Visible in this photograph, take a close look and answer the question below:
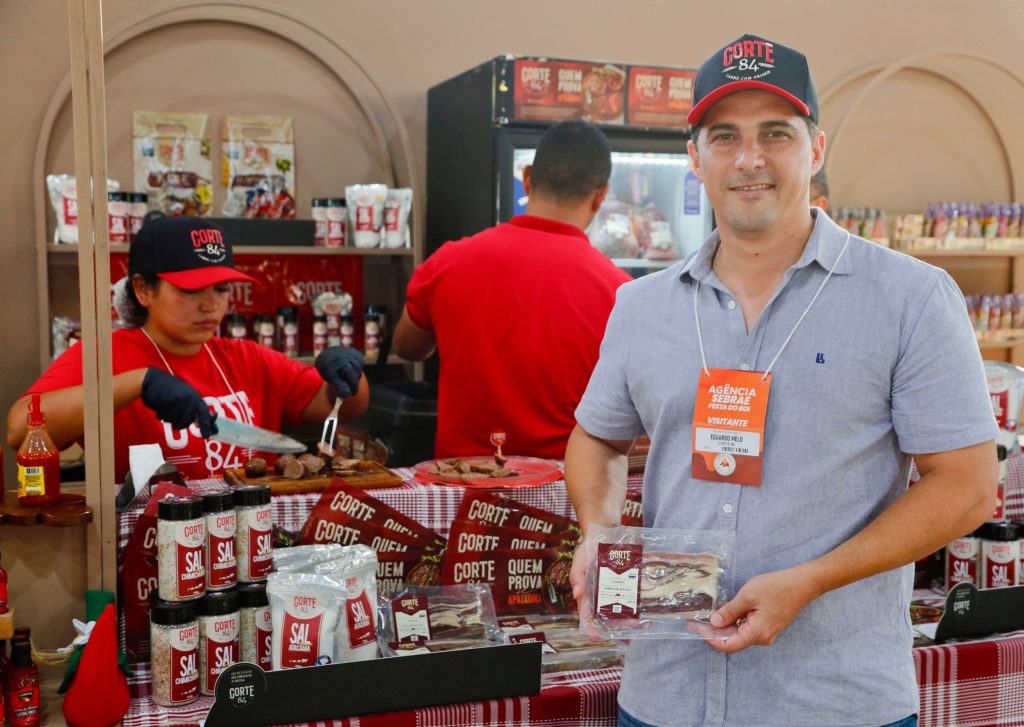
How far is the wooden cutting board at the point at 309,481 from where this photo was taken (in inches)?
85.0

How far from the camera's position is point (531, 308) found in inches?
121

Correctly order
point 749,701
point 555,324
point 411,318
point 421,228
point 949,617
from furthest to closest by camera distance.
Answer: point 421,228 → point 411,318 → point 555,324 → point 949,617 → point 749,701

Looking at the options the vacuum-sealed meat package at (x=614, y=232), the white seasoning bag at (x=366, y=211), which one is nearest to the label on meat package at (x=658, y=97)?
the vacuum-sealed meat package at (x=614, y=232)

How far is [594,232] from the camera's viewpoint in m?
4.50

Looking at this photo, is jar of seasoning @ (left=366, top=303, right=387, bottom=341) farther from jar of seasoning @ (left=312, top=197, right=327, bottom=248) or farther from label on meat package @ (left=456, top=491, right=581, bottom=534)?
label on meat package @ (left=456, top=491, right=581, bottom=534)

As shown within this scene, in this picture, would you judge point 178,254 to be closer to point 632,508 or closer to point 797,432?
point 632,508

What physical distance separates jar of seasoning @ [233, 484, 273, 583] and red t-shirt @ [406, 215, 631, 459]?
1239mm

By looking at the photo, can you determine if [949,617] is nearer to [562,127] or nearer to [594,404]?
[594,404]

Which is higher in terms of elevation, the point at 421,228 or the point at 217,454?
the point at 421,228

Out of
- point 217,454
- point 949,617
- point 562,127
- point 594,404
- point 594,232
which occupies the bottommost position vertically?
point 949,617

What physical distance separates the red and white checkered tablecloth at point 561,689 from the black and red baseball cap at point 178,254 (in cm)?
76

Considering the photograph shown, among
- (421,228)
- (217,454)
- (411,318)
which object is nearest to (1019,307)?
(421,228)

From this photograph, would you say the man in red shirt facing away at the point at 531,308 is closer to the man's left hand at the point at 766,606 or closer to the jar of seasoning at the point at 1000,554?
the jar of seasoning at the point at 1000,554

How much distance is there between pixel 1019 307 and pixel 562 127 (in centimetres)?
353
